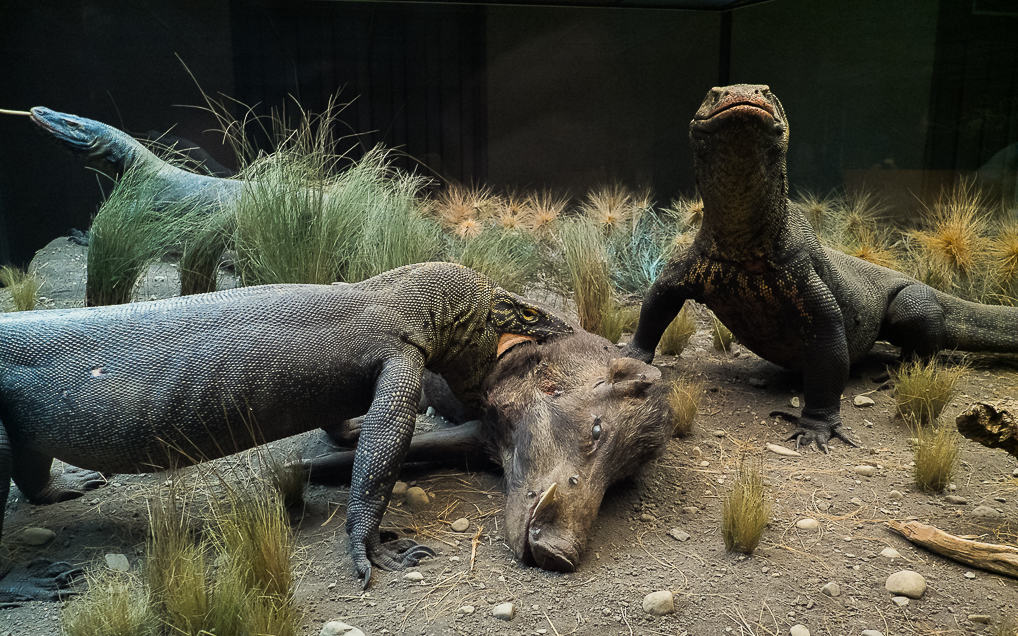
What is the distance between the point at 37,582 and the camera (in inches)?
91.4

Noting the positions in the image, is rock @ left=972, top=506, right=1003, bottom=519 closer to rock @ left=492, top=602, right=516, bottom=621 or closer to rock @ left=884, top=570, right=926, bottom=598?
rock @ left=884, top=570, right=926, bottom=598

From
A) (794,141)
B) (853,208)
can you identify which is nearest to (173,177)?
(794,141)

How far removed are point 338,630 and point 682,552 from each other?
1.16 m

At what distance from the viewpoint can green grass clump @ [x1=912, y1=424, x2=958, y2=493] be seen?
2.83 m

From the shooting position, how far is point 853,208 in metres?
6.39

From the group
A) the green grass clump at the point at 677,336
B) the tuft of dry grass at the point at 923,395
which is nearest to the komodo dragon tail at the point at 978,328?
the tuft of dry grass at the point at 923,395

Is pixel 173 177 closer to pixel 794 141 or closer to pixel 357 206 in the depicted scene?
pixel 357 206

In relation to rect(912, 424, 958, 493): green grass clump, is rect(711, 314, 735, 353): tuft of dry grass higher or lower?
lower

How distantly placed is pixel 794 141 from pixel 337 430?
4.91m

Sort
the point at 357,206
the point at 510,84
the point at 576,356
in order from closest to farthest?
the point at 576,356, the point at 357,206, the point at 510,84

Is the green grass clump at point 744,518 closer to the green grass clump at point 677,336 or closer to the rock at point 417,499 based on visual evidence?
the rock at point 417,499

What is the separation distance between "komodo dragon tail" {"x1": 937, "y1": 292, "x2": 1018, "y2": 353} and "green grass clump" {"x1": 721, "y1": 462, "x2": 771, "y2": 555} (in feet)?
8.48

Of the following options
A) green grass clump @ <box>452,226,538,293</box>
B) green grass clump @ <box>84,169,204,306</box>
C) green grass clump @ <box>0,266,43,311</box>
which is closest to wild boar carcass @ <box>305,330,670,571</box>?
green grass clump @ <box>452,226,538,293</box>

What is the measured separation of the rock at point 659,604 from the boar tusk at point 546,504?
1.33 ft
